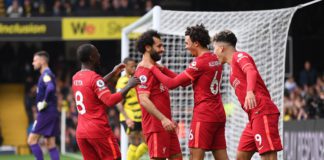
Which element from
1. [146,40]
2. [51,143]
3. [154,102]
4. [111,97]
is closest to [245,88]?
[154,102]

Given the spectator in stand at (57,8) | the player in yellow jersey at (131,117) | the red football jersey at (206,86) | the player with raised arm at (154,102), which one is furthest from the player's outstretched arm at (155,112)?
the spectator in stand at (57,8)

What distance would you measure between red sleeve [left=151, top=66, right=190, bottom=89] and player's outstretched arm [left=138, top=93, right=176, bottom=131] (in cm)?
26

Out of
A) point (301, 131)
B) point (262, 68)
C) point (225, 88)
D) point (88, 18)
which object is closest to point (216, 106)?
point (301, 131)

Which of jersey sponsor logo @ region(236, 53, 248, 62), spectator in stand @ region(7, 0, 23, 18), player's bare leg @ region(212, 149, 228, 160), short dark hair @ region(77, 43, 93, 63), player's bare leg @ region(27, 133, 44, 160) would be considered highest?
spectator in stand @ region(7, 0, 23, 18)

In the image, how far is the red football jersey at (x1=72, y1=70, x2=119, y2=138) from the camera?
9.19 metres

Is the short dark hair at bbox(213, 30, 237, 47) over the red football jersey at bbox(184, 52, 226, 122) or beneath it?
over

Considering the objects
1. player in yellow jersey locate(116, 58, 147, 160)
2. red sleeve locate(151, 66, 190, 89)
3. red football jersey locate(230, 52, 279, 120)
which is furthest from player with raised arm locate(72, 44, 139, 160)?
player in yellow jersey locate(116, 58, 147, 160)

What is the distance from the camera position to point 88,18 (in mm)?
25641

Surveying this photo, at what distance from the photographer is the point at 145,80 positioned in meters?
9.61

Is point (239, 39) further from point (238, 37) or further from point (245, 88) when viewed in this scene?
point (245, 88)

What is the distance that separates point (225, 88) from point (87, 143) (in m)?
7.88

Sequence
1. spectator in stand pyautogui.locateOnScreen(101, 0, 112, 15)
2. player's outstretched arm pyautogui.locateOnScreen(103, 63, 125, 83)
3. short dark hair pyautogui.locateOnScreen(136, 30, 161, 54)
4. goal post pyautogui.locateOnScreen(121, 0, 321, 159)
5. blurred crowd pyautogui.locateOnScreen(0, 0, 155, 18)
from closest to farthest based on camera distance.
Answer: short dark hair pyautogui.locateOnScreen(136, 30, 161, 54) < player's outstretched arm pyautogui.locateOnScreen(103, 63, 125, 83) < goal post pyautogui.locateOnScreen(121, 0, 321, 159) < blurred crowd pyautogui.locateOnScreen(0, 0, 155, 18) < spectator in stand pyautogui.locateOnScreen(101, 0, 112, 15)

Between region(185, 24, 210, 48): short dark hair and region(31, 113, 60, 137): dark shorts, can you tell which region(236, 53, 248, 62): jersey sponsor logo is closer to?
region(185, 24, 210, 48): short dark hair

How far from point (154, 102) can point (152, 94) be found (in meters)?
0.09
